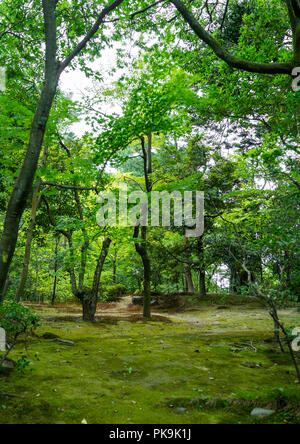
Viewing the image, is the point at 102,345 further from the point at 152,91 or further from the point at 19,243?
the point at 19,243

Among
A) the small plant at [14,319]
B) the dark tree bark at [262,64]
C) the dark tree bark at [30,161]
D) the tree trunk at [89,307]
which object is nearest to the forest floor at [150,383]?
the small plant at [14,319]

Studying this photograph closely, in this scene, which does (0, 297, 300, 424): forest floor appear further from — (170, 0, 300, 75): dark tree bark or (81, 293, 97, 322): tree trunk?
(170, 0, 300, 75): dark tree bark

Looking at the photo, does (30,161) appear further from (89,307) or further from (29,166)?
(89,307)

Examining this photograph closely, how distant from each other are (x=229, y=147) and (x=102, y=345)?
12648 millimetres

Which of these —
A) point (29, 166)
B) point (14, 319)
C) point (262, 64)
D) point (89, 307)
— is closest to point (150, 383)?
point (14, 319)

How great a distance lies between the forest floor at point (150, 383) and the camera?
245 centimetres

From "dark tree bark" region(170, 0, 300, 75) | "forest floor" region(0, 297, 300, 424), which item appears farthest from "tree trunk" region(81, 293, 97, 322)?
"dark tree bark" region(170, 0, 300, 75)

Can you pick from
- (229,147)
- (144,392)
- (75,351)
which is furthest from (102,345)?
(229,147)

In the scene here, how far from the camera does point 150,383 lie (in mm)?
3420

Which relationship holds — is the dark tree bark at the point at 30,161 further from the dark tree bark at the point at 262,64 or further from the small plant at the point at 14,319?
the dark tree bark at the point at 262,64

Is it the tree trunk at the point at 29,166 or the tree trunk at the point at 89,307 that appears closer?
the tree trunk at the point at 29,166

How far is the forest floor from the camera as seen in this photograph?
8.03ft

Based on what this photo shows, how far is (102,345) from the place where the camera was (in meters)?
5.68

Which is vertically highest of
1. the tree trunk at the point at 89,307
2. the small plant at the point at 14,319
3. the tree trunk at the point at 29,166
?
the tree trunk at the point at 29,166
